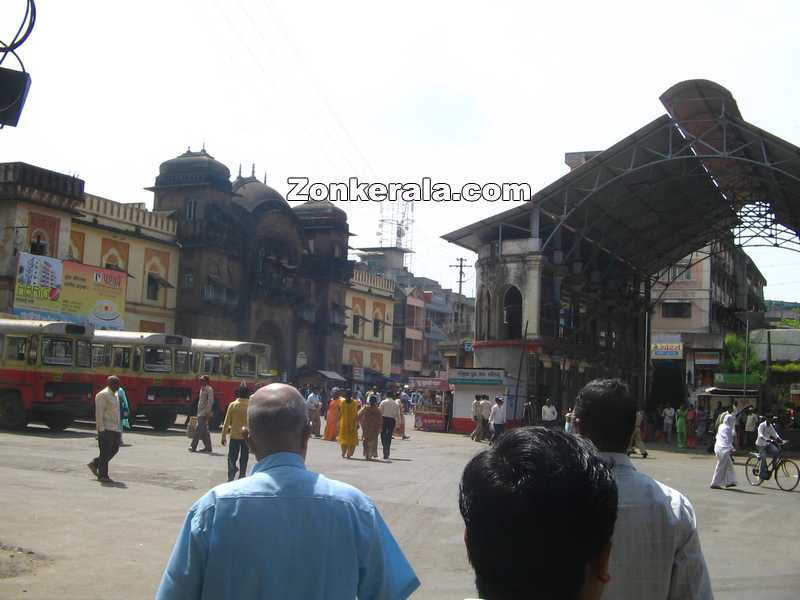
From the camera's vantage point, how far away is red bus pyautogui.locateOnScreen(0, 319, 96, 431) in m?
23.3

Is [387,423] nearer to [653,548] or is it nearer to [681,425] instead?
[681,425]

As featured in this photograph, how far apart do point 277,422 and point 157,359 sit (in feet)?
84.1

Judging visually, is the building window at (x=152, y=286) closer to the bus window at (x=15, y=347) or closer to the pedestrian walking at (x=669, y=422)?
the bus window at (x=15, y=347)

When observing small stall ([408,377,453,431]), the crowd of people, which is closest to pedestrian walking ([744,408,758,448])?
small stall ([408,377,453,431])

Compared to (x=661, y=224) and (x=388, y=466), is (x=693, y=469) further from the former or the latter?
(x=661, y=224)

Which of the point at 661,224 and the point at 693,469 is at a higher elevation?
the point at 661,224

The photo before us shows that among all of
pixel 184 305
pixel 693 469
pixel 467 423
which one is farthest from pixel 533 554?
pixel 184 305

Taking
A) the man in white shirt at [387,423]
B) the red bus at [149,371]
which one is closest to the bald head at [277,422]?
the man in white shirt at [387,423]

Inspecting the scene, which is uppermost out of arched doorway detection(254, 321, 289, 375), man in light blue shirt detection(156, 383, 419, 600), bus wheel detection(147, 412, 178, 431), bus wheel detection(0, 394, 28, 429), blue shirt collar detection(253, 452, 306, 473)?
arched doorway detection(254, 321, 289, 375)

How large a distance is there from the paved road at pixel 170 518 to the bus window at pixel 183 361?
688 cm

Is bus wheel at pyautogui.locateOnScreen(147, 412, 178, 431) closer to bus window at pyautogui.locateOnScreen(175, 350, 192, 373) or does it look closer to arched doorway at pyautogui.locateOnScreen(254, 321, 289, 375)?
bus window at pyautogui.locateOnScreen(175, 350, 192, 373)

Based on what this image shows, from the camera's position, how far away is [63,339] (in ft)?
80.0

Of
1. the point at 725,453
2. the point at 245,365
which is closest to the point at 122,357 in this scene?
the point at 245,365

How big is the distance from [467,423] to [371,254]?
5061cm
